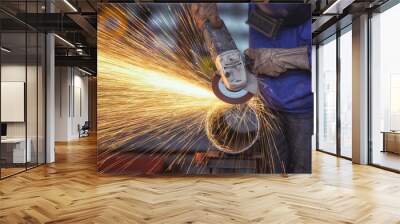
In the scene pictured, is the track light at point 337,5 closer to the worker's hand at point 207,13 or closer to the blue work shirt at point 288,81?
the blue work shirt at point 288,81

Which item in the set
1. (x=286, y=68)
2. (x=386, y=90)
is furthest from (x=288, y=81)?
(x=386, y=90)

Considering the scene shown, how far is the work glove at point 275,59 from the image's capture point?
6.34m

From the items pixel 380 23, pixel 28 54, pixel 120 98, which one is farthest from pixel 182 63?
pixel 380 23

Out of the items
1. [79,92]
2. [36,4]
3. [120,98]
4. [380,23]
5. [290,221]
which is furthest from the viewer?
[79,92]

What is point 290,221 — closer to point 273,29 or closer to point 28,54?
point 273,29

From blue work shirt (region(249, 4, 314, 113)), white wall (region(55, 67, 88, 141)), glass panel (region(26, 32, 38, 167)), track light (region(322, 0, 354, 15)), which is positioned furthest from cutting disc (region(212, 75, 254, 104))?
white wall (region(55, 67, 88, 141))

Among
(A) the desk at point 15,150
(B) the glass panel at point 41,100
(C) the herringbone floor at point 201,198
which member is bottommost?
(C) the herringbone floor at point 201,198

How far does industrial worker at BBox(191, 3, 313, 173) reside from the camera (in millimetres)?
6332

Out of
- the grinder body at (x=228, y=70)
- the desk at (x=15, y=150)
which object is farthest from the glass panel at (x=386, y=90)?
the desk at (x=15, y=150)

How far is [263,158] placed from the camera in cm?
634

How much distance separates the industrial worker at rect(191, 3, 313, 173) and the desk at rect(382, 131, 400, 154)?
2.20 meters

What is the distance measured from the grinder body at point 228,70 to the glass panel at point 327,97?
4461 millimetres

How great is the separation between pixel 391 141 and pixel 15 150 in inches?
288

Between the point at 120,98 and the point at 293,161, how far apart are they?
124 inches
